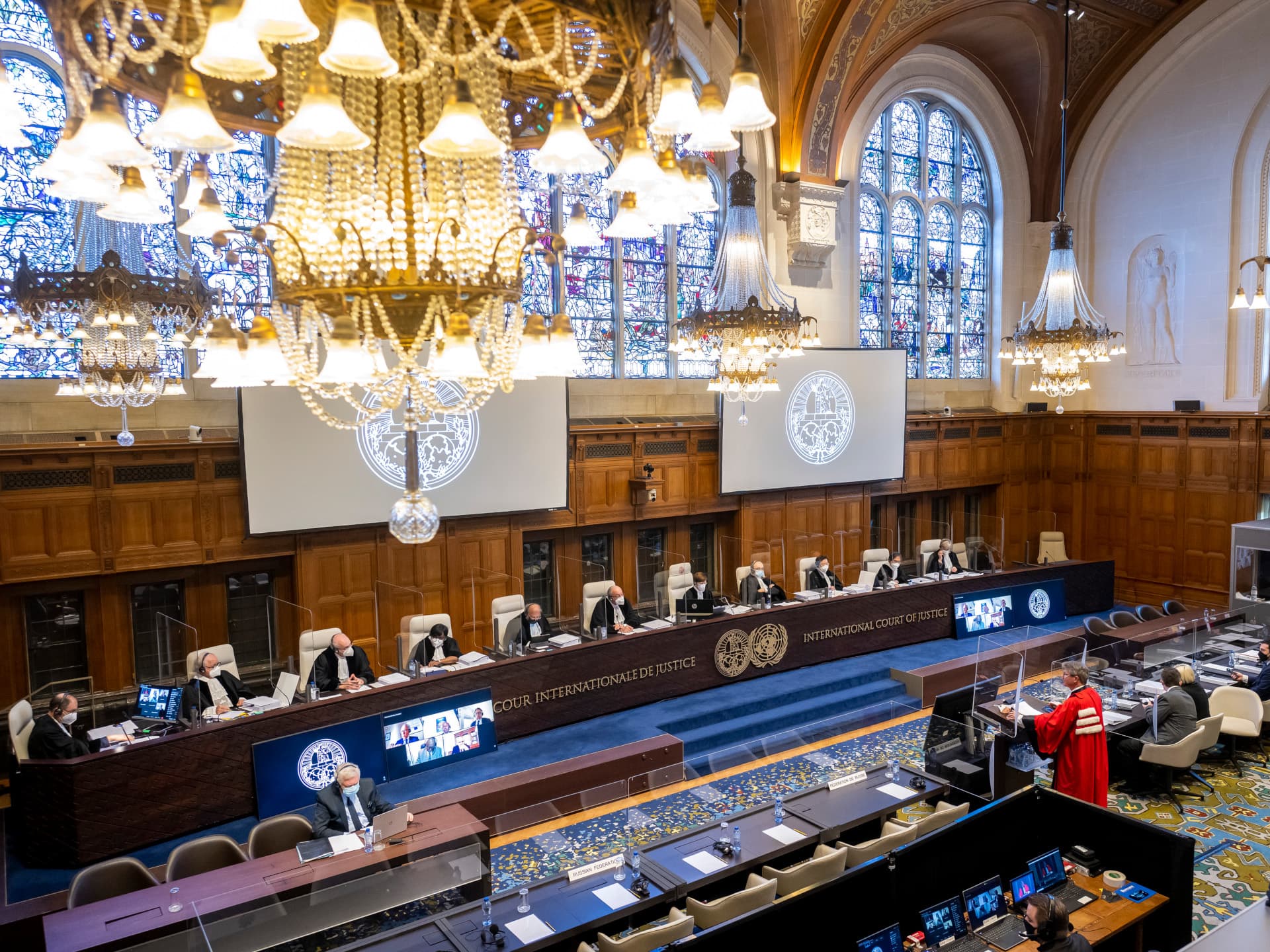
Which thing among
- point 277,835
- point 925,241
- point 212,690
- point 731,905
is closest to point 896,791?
point 731,905

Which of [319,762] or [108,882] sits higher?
[108,882]

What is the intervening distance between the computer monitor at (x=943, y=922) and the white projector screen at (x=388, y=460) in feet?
18.8

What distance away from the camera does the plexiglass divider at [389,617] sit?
966cm

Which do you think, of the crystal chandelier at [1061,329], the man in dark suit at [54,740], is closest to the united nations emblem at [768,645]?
the crystal chandelier at [1061,329]

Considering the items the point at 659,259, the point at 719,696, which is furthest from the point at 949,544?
the point at 659,259

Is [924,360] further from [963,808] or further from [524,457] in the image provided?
[963,808]

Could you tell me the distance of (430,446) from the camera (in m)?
9.66

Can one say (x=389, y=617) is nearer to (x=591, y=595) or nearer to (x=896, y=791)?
(x=591, y=595)

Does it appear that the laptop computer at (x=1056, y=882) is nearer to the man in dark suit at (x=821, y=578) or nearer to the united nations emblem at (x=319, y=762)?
the united nations emblem at (x=319, y=762)

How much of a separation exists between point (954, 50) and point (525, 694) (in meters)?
11.8

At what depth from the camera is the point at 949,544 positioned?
12203mm

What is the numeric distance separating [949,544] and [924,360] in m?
3.56

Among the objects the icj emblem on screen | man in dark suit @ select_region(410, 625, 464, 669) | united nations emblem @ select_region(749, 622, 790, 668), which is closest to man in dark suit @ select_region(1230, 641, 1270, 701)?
united nations emblem @ select_region(749, 622, 790, 668)

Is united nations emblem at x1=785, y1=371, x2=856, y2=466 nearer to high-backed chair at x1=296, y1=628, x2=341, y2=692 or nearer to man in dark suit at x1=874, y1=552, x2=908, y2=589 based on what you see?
man in dark suit at x1=874, y1=552, x2=908, y2=589
